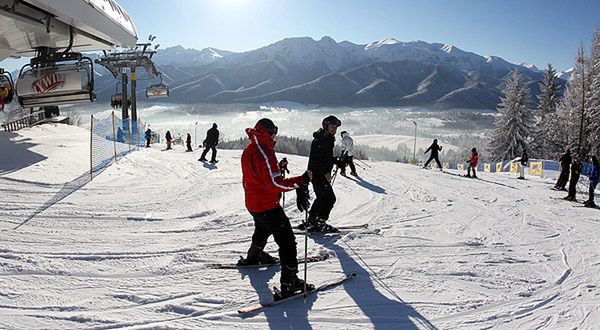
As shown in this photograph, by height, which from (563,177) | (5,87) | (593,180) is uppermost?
(5,87)

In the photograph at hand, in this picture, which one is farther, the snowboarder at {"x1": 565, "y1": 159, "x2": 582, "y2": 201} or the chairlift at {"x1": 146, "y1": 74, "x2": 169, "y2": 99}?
the chairlift at {"x1": 146, "y1": 74, "x2": 169, "y2": 99}

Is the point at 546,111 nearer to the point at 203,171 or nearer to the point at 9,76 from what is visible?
Result: the point at 203,171

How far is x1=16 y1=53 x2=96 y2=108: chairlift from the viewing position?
9844 mm

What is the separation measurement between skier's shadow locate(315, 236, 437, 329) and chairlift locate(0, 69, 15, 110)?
1209 centimetres

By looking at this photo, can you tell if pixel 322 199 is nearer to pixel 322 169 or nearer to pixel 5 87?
pixel 322 169

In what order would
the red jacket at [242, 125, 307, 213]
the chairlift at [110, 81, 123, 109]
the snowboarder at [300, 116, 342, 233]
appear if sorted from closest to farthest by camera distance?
the red jacket at [242, 125, 307, 213] → the snowboarder at [300, 116, 342, 233] → the chairlift at [110, 81, 123, 109]

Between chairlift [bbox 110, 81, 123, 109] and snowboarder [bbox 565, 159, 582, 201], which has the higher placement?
chairlift [bbox 110, 81, 123, 109]

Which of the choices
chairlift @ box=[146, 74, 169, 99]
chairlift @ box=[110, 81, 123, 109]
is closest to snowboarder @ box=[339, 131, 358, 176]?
chairlift @ box=[146, 74, 169, 99]

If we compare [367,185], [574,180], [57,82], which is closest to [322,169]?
[367,185]

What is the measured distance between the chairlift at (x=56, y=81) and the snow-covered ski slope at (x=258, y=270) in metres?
2.16

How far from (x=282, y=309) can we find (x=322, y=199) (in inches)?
99.0

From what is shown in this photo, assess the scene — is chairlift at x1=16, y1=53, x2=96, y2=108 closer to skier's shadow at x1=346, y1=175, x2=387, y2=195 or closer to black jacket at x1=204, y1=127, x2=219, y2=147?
black jacket at x1=204, y1=127, x2=219, y2=147

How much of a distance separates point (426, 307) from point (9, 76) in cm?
1340

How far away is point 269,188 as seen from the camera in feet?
11.9
